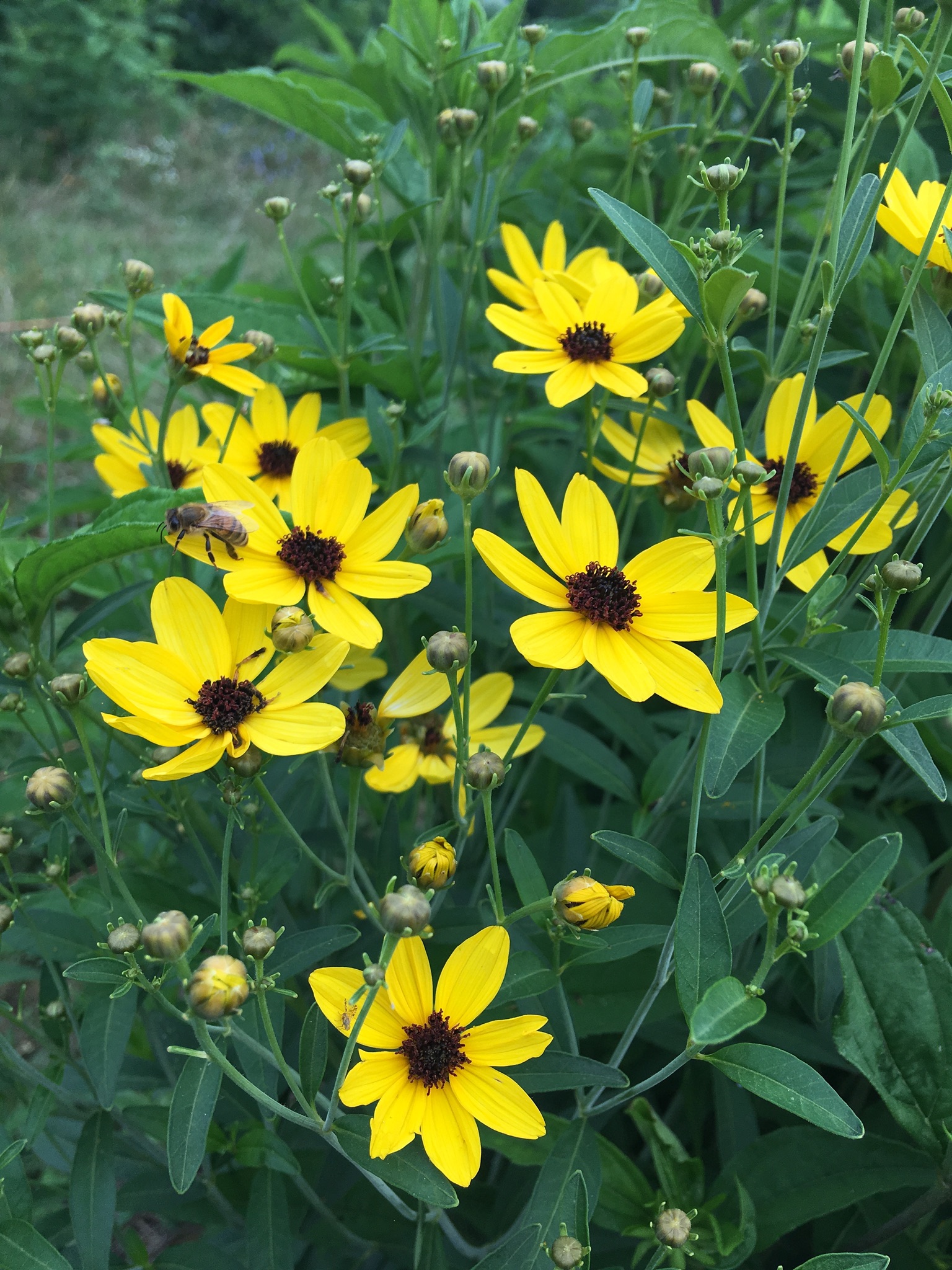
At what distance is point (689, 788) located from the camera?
42.8 inches

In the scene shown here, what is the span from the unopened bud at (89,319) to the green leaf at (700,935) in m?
0.75

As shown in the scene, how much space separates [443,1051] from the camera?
2.60 feet

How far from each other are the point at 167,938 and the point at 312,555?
1.24 ft

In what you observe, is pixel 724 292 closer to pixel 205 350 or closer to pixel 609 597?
pixel 609 597

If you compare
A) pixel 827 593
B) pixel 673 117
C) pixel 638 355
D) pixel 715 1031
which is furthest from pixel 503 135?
pixel 715 1031

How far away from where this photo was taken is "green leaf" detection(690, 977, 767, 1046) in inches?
24.9

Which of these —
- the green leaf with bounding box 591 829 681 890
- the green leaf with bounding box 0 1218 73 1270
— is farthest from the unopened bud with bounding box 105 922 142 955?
Result: the green leaf with bounding box 591 829 681 890

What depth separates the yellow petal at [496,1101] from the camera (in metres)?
0.76

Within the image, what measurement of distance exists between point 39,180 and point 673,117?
453cm

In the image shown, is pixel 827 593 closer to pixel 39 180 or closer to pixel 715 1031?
pixel 715 1031

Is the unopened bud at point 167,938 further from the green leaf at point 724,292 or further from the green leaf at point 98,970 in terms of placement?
the green leaf at point 724,292

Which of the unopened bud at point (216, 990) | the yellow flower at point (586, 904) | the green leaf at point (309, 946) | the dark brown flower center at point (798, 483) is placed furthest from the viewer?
the dark brown flower center at point (798, 483)

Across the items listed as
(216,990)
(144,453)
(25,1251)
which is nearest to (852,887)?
(216,990)

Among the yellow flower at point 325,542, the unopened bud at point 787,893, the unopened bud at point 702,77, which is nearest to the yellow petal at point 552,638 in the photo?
the yellow flower at point 325,542
